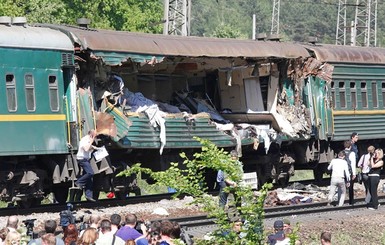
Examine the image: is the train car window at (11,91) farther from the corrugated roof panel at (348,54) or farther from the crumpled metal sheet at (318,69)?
the corrugated roof panel at (348,54)

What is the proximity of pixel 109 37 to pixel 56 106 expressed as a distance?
6.78ft

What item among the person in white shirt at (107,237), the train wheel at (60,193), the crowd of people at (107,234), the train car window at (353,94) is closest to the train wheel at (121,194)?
the train wheel at (60,193)

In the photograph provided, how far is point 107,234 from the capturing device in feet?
37.4

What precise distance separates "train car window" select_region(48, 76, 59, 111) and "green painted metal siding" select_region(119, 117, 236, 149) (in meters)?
1.76

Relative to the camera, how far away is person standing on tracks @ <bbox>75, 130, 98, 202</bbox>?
60.9 feet

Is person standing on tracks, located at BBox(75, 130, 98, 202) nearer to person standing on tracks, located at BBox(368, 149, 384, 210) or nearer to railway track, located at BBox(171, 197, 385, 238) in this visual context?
railway track, located at BBox(171, 197, 385, 238)

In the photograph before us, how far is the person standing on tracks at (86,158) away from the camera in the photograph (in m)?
18.6

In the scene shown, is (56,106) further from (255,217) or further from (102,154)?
(255,217)

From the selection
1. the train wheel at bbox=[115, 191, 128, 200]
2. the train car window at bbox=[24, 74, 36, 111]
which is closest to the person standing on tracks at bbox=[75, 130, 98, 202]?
the train car window at bbox=[24, 74, 36, 111]

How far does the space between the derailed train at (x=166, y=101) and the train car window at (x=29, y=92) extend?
0.02 metres

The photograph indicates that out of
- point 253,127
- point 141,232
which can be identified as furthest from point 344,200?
point 141,232

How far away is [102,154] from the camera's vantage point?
1925cm

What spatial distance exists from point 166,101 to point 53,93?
213 inches

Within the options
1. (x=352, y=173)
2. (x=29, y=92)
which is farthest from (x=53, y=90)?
(x=352, y=173)
